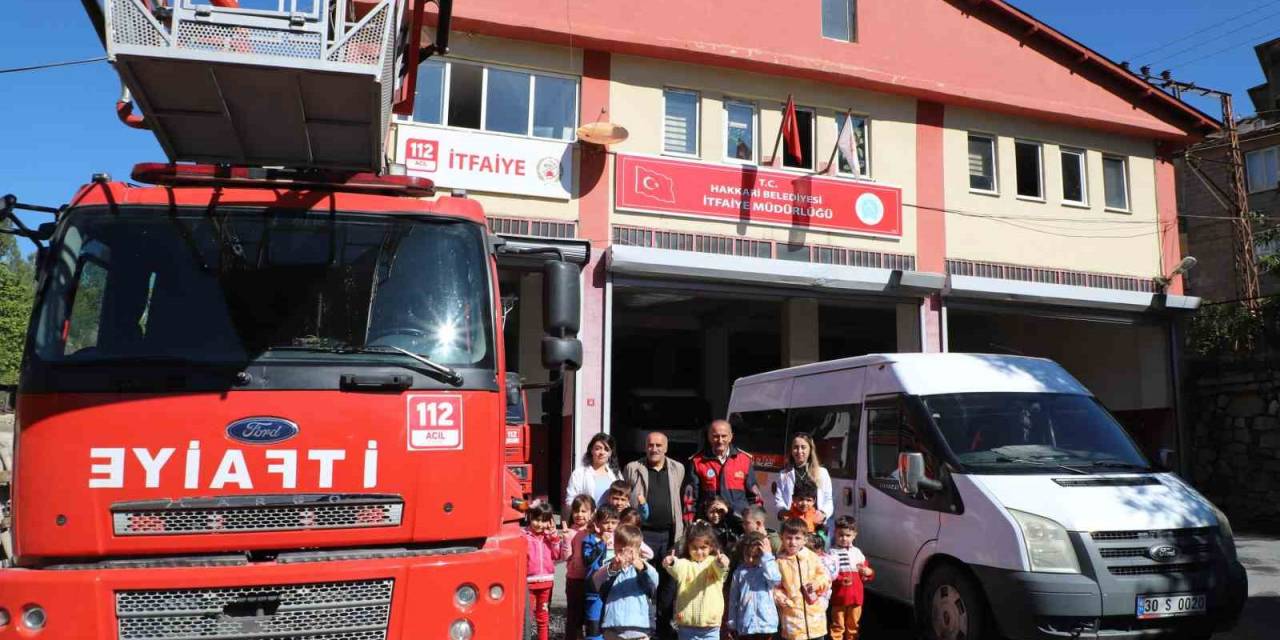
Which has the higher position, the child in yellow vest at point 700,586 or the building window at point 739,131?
the building window at point 739,131

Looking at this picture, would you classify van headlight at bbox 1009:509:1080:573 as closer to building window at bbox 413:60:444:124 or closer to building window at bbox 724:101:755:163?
building window at bbox 724:101:755:163

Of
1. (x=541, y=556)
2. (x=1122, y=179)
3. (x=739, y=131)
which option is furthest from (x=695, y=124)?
(x=541, y=556)

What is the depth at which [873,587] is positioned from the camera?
7.36 metres

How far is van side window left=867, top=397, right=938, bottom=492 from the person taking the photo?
6.88m

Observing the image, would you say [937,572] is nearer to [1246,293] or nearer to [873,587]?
[873,587]

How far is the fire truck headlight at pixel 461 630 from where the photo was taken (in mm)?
3918

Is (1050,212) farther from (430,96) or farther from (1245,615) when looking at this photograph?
(430,96)

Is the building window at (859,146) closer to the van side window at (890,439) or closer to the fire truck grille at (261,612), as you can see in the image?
Result: the van side window at (890,439)

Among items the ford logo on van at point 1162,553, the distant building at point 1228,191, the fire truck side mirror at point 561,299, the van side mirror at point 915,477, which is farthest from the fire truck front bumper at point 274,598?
the distant building at point 1228,191

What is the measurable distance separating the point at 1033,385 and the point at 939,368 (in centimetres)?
74

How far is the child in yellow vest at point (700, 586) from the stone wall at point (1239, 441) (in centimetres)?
1320

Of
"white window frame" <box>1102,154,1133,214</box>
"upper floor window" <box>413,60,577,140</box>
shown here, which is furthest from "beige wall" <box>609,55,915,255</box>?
"white window frame" <box>1102,154,1133,214</box>

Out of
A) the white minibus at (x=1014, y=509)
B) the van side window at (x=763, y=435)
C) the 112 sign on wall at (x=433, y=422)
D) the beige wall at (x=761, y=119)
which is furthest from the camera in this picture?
the beige wall at (x=761, y=119)

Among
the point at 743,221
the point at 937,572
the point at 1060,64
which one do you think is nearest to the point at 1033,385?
the point at 937,572
